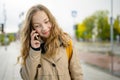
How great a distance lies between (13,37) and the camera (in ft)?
16.7

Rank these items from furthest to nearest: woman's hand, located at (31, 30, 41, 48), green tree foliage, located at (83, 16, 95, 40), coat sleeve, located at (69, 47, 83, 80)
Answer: green tree foliage, located at (83, 16, 95, 40)
coat sleeve, located at (69, 47, 83, 80)
woman's hand, located at (31, 30, 41, 48)

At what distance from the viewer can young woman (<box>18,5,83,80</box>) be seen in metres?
2.36

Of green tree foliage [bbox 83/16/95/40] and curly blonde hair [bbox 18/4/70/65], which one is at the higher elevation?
curly blonde hair [bbox 18/4/70/65]

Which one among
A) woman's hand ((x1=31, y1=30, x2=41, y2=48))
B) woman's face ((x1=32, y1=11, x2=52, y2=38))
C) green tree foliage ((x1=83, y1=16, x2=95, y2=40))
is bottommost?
green tree foliage ((x1=83, y1=16, x2=95, y2=40))

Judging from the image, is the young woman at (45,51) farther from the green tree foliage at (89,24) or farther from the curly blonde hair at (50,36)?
the green tree foliage at (89,24)

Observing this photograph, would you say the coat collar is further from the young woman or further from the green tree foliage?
the green tree foliage

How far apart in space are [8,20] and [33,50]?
295 centimetres

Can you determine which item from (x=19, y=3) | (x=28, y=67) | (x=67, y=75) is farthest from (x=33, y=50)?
(x=19, y=3)

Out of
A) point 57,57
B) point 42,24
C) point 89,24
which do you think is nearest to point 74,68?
point 57,57

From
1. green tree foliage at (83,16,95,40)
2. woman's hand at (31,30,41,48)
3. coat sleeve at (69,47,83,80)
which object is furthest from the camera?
green tree foliage at (83,16,95,40)

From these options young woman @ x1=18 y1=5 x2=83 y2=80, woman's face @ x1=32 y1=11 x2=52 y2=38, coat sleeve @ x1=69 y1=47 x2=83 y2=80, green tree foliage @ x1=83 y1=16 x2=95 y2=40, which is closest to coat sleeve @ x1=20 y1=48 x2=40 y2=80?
young woman @ x1=18 y1=5 x2=83 y2=80

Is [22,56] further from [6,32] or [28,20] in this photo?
[6,32]

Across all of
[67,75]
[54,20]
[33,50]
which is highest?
[54,20]

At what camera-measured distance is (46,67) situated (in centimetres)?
238
